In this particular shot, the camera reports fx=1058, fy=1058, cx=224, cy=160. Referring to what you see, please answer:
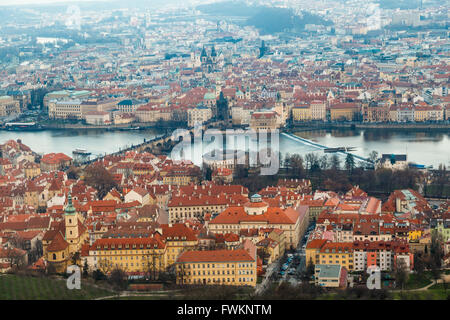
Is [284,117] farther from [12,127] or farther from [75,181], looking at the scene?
[75,181]

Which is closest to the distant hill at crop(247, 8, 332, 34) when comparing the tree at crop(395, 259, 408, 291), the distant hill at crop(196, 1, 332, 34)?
the distant hill at crop(196, 1, 332, 34)

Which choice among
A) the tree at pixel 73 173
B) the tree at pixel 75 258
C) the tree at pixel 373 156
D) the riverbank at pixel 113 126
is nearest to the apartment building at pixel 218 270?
the tree at pixel 75 258

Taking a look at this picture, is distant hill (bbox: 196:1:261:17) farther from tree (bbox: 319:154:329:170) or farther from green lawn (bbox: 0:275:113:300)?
green lawn (bbox: 0:275:113:300)

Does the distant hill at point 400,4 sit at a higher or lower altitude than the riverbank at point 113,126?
higher

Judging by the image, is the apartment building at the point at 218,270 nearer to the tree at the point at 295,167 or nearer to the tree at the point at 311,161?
the tree at the point at 295,167

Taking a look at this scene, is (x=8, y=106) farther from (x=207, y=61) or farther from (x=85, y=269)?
(x=85, y=269)
